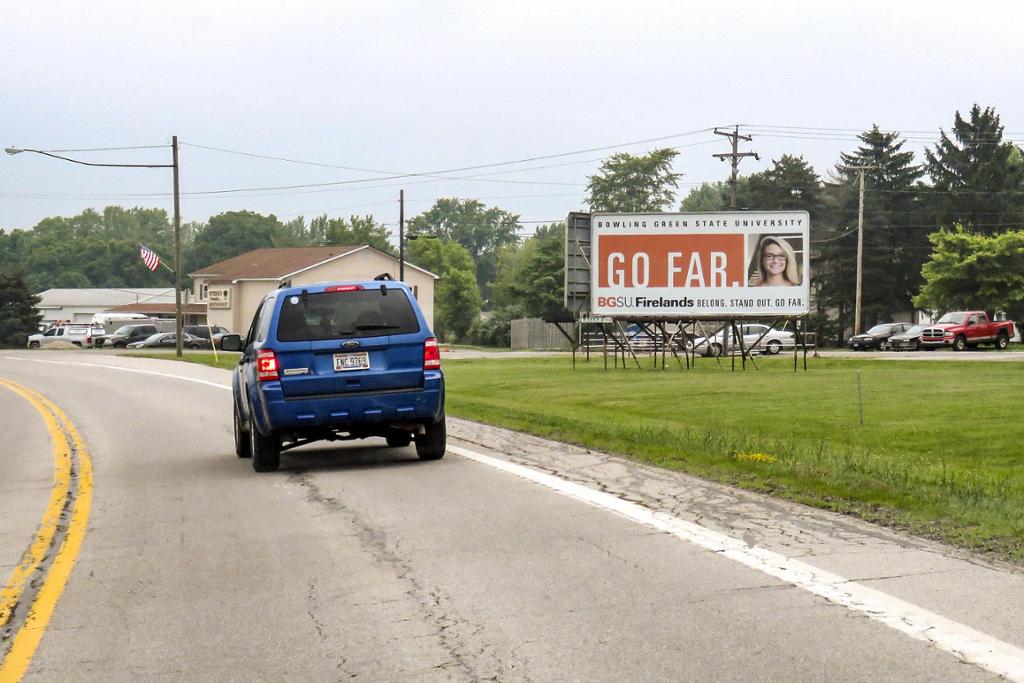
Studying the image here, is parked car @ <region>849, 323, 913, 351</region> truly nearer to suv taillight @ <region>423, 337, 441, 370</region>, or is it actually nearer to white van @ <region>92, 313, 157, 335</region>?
suv taillight @ <region>423, 337, 441, 370</region>

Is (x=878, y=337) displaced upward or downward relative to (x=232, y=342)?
downward

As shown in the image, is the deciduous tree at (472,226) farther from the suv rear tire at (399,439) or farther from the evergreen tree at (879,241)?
the suv rear tire at (399,439)

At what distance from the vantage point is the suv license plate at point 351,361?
42.8ft

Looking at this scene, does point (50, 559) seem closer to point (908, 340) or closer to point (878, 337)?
point (908, 340)

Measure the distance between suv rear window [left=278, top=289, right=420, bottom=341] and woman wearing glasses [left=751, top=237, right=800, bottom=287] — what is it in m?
27.3

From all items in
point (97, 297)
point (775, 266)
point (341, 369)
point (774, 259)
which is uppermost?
point (774, 259)

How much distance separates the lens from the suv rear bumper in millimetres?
12906

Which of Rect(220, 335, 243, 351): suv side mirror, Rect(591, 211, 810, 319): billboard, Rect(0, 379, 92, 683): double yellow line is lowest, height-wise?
Rect(0, 379, 92, 683): double yellow line

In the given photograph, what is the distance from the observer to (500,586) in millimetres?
7371

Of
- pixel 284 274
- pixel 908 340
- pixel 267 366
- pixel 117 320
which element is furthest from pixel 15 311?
pixel 267 366

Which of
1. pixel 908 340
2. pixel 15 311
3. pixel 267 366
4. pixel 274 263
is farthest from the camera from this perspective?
pixel 15 311

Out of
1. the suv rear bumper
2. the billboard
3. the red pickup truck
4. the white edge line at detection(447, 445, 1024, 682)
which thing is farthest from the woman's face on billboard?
the white edge line at detection(447, 445, 1024, 682)

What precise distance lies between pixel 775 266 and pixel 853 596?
33298 millimetres

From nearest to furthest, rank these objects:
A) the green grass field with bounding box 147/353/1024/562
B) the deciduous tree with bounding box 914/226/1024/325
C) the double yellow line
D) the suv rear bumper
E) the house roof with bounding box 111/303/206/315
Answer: the double yellow line → the green grass field with bounding box 147/353/1024/562 → the suv rear bumper → the deciduous tree with bounding box 914/226/1024/325 → the house roof with bounding box 111/303/206/315
